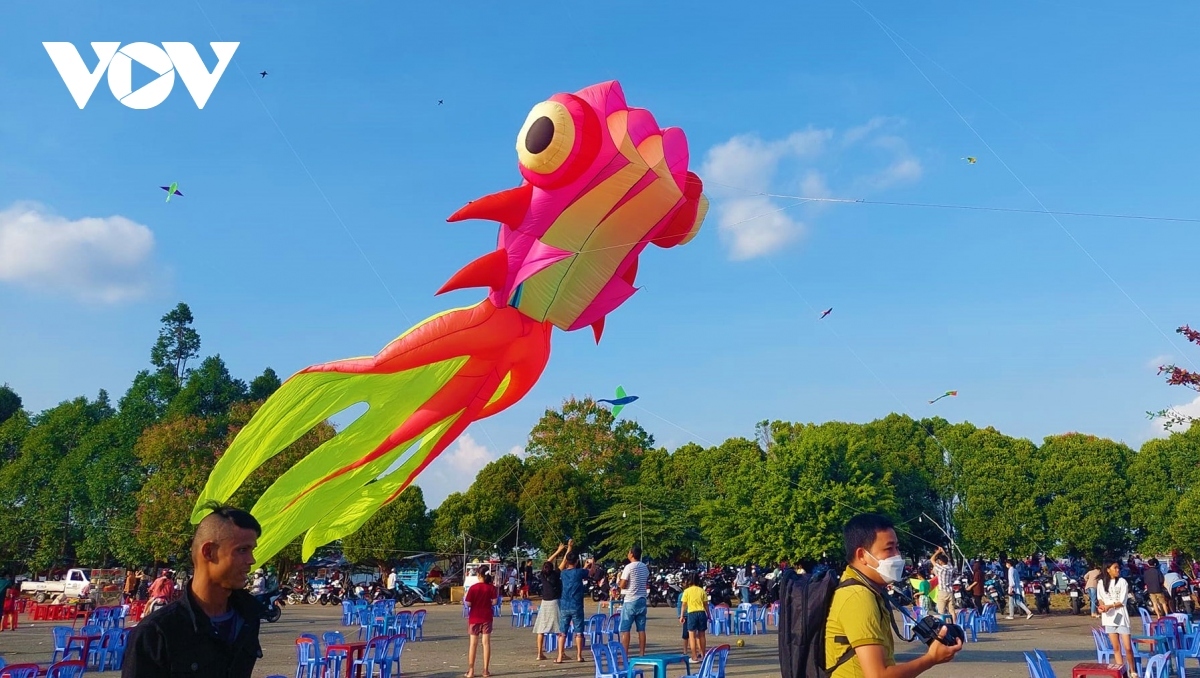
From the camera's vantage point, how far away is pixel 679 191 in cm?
988

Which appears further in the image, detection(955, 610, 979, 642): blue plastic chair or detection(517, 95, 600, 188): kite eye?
detection(955, 610, 979, 642): blue plastic chair

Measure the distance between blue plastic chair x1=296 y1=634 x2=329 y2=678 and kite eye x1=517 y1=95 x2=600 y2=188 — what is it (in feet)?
18.1

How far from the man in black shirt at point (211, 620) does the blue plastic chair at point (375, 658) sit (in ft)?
25.3

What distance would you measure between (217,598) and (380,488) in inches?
337

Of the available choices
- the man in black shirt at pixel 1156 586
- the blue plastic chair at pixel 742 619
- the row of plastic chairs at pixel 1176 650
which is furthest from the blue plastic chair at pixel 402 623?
the man in black shirt at pixel 1156 586

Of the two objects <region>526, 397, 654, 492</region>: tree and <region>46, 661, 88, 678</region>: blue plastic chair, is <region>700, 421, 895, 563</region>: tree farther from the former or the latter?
<region>46, 661, 88, 678</region>: blue plastic chair

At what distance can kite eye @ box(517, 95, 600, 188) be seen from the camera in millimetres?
9133

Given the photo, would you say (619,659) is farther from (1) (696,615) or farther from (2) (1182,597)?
(2) (1182,597)

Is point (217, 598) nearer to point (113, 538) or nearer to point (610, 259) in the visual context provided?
point (610, 259)

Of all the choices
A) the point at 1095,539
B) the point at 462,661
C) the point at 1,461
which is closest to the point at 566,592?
the point at 462,661

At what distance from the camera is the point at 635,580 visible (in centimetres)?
1271

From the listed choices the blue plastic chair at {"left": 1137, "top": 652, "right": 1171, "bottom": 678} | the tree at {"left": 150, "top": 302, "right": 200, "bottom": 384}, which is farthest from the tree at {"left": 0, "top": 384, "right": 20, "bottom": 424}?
the blue plastic chair at {"left": 1137, "top": 652, "right": 1171, "bottom": 678}

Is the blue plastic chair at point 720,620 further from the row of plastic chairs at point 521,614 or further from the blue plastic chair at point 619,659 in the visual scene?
the blue plastic chair at point 619,659

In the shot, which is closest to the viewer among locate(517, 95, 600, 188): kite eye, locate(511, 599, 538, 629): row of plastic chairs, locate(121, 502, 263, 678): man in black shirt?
locate(121, 502, 263, 678): man in black shirt
